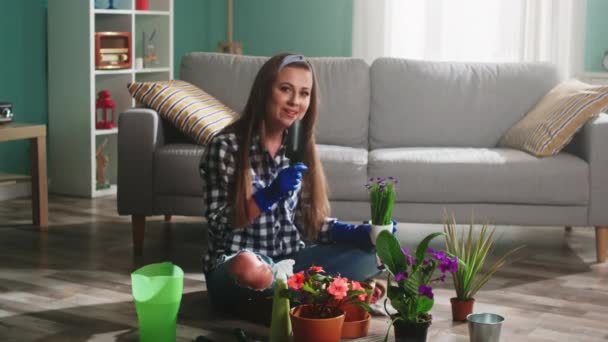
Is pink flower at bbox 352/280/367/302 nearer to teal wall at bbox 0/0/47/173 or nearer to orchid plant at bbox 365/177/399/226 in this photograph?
orchid plant at bbox 365/177/399/226

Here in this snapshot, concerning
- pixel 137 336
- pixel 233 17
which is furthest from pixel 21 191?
pixel 137 336

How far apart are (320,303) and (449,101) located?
6.61ft

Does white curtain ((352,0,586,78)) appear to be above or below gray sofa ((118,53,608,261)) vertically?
above

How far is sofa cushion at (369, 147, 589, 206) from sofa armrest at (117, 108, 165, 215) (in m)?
0.98

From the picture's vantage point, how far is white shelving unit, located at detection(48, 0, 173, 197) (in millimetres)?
5281

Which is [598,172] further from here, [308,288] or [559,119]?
[308,288]

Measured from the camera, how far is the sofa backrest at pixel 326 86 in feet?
14.8

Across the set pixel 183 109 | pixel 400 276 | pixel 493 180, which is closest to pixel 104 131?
pixel 183 109

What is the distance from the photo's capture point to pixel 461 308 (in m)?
3.10

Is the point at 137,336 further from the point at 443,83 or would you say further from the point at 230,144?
the point at 443,83

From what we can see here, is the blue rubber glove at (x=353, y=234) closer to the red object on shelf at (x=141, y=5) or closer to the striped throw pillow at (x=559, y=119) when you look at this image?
the striped throw pillow at (x=559, y=119)

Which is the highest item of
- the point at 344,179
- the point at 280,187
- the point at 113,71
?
the point at 113,71

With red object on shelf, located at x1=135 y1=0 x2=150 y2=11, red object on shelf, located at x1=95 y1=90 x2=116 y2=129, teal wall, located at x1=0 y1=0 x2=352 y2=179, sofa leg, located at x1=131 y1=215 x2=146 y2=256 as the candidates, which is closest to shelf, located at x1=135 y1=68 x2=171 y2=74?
red object on shelf, located at x1=95 y1=90 x2=116 y2=129

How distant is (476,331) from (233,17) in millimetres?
4441
